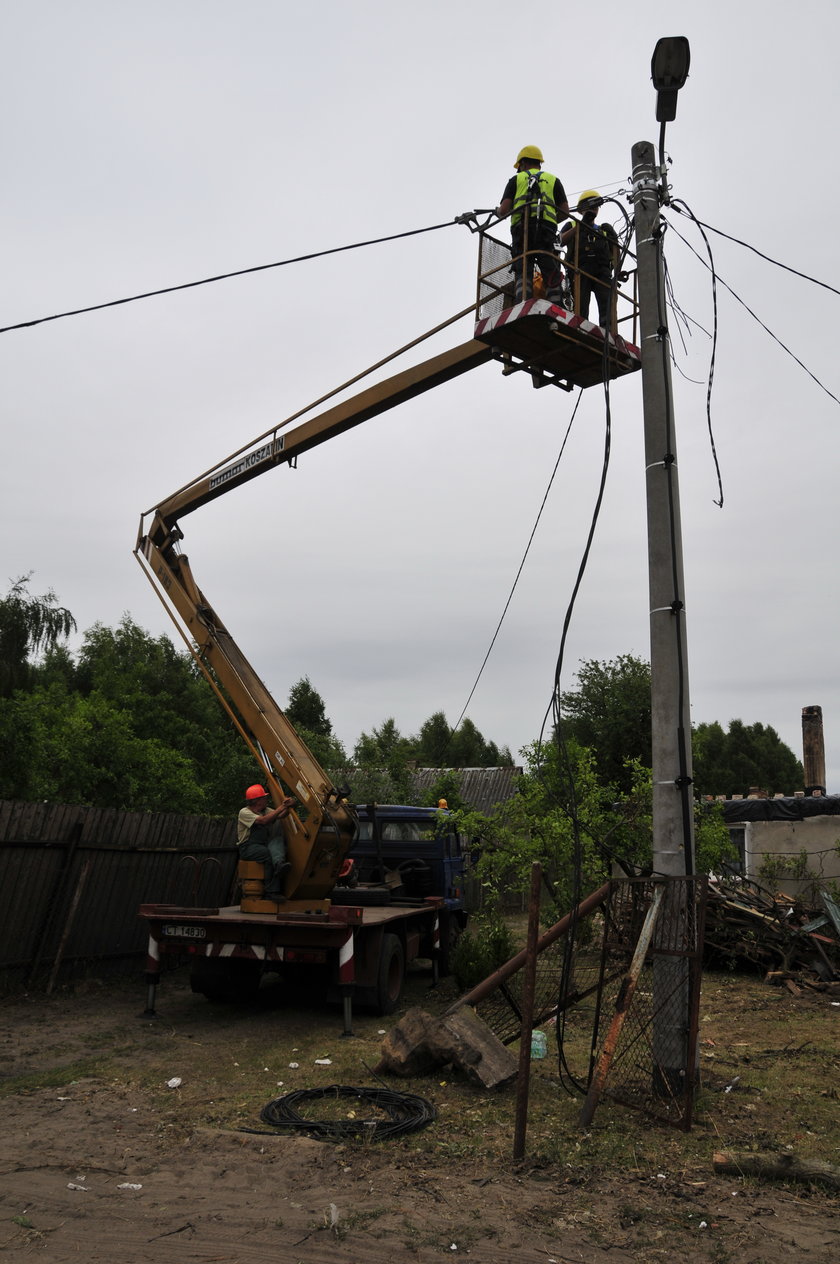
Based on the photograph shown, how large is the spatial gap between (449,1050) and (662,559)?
4064 millimetres

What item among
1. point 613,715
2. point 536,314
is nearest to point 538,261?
point 536,314

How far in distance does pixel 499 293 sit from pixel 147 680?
40636 millimetres

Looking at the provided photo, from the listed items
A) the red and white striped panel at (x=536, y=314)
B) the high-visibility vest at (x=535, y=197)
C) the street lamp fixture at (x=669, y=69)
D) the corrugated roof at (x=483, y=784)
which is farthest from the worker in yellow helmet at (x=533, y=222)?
the corrugated roof at (x=483, y=784)

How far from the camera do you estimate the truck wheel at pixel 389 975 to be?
9969 mm

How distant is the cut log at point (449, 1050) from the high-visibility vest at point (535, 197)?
682cm

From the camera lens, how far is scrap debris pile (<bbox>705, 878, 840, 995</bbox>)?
13.6m

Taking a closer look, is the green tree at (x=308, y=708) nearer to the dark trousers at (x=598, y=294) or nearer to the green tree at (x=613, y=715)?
the green tree at (x=613, y=715)

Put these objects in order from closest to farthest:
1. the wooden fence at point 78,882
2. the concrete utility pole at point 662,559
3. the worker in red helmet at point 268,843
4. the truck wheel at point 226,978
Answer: the concrete utility pole at point 662,559, the worker in red helmet at point 268,843, the truck wheel at point 226,978, the wooden fence at point 78,882

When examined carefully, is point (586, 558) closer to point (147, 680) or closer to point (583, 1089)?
point (583, 1089)

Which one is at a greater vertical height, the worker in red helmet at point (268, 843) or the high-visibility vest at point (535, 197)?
the high-visibility vest at point (535, 197)

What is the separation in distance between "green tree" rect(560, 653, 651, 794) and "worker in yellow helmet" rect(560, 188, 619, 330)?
22.0 meters

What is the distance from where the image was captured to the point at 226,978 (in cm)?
1035

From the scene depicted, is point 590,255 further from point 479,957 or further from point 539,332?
point 479,957

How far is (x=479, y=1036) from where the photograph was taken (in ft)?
24.0
